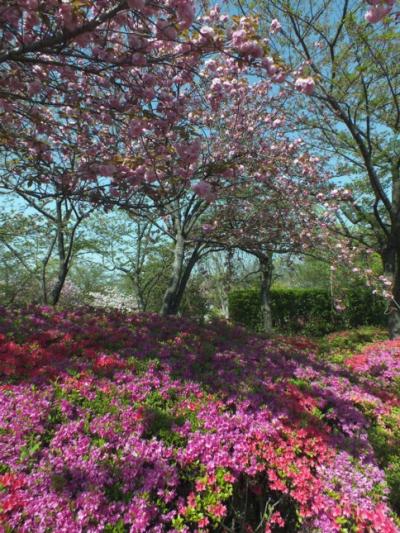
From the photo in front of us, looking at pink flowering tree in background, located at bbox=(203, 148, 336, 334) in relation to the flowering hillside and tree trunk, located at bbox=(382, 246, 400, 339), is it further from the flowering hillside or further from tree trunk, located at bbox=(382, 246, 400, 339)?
the flowering hillside

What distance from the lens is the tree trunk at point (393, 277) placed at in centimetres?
986

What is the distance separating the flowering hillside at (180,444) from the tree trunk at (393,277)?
260 inches

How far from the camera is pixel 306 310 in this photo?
A: 16.0m

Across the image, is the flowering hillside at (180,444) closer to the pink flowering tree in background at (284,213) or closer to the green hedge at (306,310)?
the pink flowering tree in background at (284,213)

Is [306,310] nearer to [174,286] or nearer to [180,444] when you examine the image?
[174,286]

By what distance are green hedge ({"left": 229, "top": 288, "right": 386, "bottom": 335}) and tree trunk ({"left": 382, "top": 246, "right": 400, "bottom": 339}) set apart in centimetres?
542

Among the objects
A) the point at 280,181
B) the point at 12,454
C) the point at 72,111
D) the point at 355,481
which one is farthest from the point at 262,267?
the point at 12,454

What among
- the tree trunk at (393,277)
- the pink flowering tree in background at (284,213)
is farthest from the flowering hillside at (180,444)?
the tree trunk at (393,277)

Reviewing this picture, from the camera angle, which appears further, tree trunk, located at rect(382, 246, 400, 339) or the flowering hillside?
tree trunk, located at rect(382, 246, 400, 339)

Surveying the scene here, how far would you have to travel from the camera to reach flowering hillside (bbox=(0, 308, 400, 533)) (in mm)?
2072

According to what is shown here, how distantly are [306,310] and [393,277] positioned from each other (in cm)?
629

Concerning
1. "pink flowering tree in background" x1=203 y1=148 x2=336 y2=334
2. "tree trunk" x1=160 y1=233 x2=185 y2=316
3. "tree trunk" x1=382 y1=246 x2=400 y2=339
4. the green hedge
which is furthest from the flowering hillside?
the green hedge

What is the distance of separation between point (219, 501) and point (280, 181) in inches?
284

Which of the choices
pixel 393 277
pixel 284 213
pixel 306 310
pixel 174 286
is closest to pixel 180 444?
pixel 174 286
